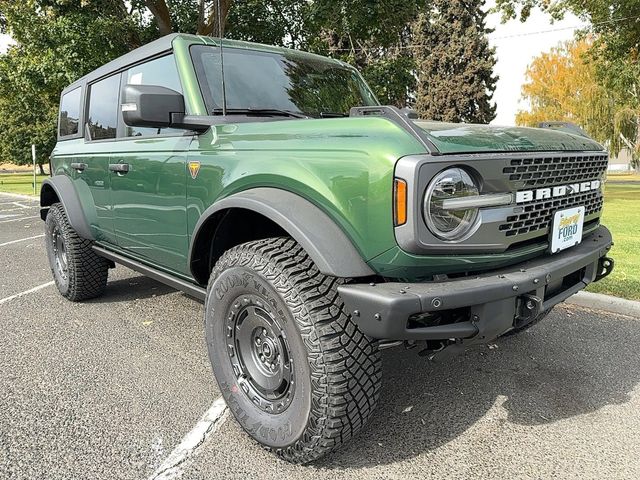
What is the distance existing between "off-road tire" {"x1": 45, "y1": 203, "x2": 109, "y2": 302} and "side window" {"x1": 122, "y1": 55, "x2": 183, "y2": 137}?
51.9 inches

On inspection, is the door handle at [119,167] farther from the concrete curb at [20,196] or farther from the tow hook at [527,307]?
the concrete curb at [20,196]

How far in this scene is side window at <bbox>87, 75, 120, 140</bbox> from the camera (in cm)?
382

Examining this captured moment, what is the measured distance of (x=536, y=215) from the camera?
2.25 m

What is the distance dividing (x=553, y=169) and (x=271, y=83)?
1652 mm

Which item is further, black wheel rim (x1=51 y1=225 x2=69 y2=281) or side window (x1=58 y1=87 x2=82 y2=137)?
black wheel rim (x1=51 y1=225 x2=69 y2=281)

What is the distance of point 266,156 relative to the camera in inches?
93.0

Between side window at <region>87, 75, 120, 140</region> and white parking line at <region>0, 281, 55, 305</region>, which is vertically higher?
side window at <region>87, 75, 120, 140</region>

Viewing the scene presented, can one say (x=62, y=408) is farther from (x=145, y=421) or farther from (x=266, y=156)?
(x=266, y=156)

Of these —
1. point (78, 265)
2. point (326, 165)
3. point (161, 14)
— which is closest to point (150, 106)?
point (326, 165)

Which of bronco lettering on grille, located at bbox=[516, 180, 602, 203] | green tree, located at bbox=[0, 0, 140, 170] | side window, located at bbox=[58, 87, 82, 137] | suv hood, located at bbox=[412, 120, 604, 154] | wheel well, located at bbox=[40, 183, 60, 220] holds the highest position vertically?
green tree, located at bbox=[0, 0, 140, 170]

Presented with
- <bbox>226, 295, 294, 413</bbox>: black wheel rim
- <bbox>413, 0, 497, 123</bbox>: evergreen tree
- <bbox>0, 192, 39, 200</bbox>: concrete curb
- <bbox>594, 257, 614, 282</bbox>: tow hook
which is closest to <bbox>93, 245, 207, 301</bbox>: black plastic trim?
<bbox>226, 295, 294, 413</bbox>: black wheel rim

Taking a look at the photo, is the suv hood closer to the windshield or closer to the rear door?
the windshield

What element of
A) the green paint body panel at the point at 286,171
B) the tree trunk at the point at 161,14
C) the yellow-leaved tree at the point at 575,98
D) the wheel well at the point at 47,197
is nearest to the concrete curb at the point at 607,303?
the green paint body panel at the point at 286,171

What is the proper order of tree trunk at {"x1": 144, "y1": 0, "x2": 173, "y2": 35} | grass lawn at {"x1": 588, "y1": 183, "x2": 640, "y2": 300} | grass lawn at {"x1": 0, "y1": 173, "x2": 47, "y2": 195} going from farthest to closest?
grass lawn at {"x1": 0, "y1": 173, "x2": 47, "y2": 195} < tree trunk at {"x1": 144, "y1": 0, "x2": 173, "y2": 35} < grass lawn at {"x1": 588, "y1": 183, "x2": 640, "y2": 300}
